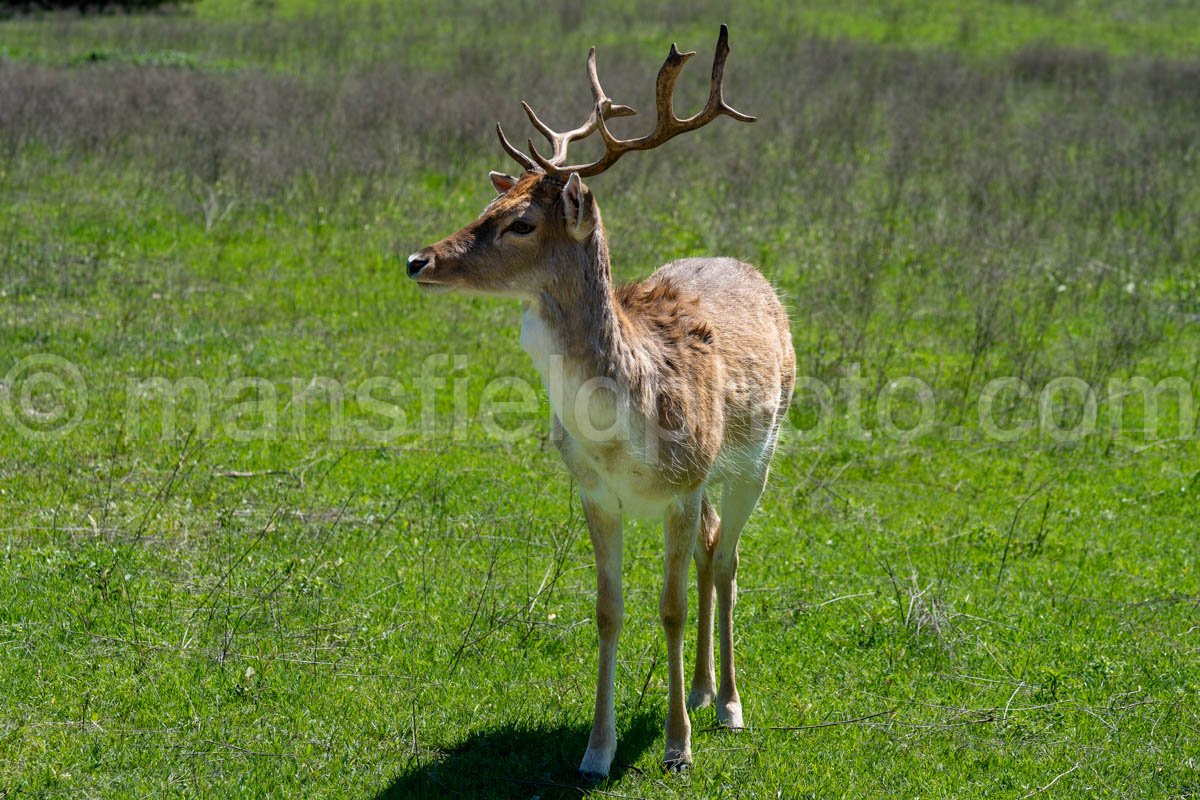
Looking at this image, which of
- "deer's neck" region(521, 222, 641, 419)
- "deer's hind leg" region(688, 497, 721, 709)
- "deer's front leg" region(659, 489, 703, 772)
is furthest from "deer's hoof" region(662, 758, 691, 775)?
"deer's neck" region(521, 222, 641, 419)

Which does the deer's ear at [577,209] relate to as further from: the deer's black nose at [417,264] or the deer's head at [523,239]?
the deer's black nose at [417,264]

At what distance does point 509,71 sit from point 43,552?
13825mm

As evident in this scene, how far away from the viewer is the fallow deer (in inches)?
193

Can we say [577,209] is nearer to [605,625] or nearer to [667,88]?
[667,88]

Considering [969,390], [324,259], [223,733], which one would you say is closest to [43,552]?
[223,733]

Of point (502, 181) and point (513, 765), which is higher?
point (502, 181)

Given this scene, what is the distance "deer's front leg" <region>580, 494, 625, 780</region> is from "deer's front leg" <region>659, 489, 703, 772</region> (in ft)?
0.73

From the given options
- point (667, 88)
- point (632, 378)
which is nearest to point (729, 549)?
point (632, 378)

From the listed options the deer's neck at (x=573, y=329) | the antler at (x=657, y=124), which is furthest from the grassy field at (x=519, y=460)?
the antler at (x=657, y=124)

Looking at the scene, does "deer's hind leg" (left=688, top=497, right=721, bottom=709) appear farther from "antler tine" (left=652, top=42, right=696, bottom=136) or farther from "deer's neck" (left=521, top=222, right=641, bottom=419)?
"antler tine" (left=652, top=42, right=696, bottom=136)

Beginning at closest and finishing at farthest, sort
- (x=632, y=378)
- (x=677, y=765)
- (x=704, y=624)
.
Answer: (x=632, y=378) < (x=677, y=765) < (x=704, y=624)

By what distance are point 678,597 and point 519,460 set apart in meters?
3.14

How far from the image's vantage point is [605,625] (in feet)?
17.6

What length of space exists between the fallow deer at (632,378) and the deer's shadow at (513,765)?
0.46 ft
